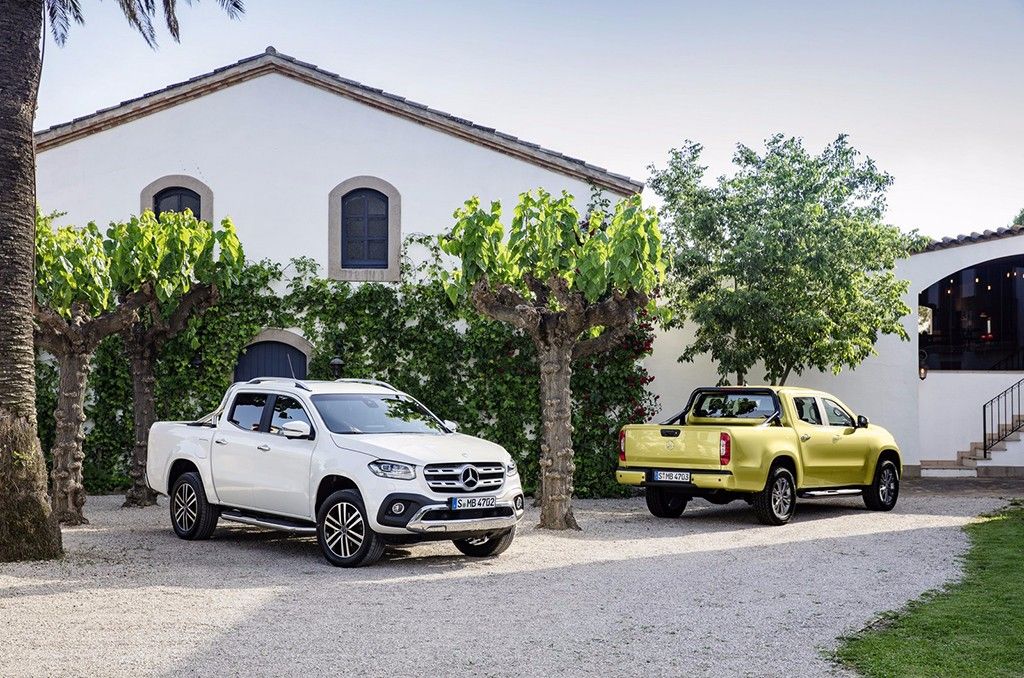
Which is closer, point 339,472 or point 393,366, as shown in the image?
point 339,472

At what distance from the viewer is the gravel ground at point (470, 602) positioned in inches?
283

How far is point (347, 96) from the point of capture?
20.3 meters

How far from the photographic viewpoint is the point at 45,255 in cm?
1502

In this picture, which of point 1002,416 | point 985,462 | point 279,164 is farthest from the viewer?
point 1002,416

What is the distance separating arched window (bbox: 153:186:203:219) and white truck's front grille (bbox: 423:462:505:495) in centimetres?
1068

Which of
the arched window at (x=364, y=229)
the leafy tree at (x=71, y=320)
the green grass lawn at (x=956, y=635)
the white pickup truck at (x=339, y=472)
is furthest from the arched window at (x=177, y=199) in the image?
the green grass lawn at (x=956, y=635)

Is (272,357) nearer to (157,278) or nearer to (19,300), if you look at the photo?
(157,278)

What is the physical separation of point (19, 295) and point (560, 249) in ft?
20.6

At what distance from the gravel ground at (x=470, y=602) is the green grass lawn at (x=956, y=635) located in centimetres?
27

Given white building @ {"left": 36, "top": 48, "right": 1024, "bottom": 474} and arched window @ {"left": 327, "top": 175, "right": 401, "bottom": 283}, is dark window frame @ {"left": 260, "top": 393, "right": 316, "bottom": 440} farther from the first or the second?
arched window @ {"left": 327, "top": 175, "right": 401, "bottom": 283}

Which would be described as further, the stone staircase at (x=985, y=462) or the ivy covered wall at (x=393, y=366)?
the stone staircase at (x=985, y=462)

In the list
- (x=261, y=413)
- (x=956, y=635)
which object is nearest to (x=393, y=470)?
(x=261, y=413)

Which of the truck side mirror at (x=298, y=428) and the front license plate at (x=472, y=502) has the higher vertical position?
the truck side mirror at (x=298, y=428)

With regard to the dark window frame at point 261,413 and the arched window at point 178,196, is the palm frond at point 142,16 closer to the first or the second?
the arched window at point 178,196
